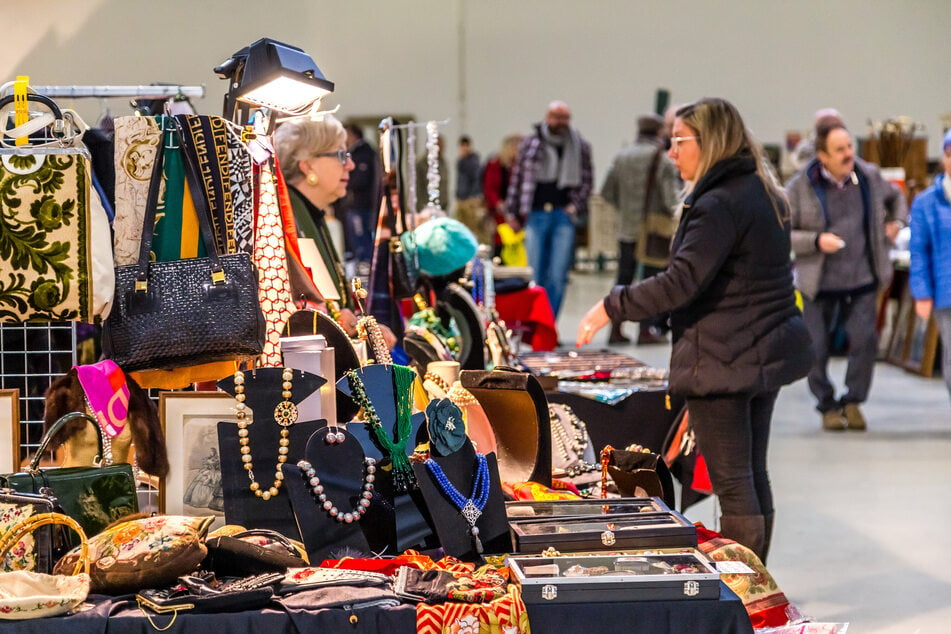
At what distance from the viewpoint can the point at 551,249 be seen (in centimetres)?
956

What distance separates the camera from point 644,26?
14875 mm

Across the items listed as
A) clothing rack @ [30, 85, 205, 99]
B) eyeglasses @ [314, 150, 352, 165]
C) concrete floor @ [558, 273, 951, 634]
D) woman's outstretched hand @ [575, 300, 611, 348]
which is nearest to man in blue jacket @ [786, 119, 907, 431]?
concrete floor @ [558, 273, 951, 634]

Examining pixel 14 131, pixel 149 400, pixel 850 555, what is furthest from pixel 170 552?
pixel 850 555

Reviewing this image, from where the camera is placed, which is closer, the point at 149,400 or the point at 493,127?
the point at 149,400

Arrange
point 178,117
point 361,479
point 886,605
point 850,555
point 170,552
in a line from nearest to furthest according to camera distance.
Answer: point 170,552
point 361,479
point 178,117
point 886,605
point 850,555

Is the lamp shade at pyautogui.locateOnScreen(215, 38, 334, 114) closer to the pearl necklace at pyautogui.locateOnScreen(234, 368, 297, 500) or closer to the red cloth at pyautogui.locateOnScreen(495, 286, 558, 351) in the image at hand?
the pearl necklace at pyautogui.locateOnScreen(234, 368, 297, 500)

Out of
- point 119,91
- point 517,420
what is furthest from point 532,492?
point 119,91

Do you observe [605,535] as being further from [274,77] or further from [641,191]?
[641,191]

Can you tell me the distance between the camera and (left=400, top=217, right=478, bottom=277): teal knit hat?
414cm

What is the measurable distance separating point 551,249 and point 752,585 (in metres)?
7.18

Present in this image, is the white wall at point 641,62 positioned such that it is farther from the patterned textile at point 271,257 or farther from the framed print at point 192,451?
the framed print at point 192,451

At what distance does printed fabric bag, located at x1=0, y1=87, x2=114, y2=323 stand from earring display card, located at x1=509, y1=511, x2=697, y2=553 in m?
0.98

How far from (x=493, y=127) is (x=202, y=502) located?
1329cm

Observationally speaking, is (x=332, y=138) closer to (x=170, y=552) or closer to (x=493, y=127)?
(x=170, y=552)
